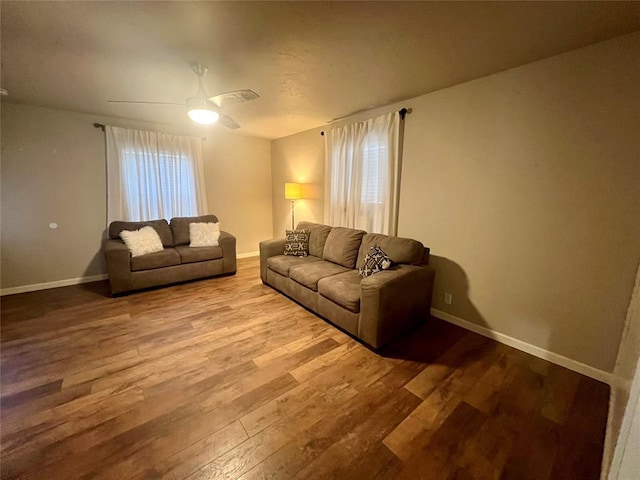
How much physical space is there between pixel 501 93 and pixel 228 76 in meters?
2.49

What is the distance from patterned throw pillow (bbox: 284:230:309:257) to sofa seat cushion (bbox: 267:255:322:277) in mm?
85

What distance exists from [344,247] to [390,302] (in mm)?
1122

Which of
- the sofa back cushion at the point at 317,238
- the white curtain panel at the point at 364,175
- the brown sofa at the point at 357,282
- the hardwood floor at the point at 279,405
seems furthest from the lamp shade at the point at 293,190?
the hardwood floor at the point at 279,405

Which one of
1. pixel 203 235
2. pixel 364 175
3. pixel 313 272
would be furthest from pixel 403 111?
pixel 203 235

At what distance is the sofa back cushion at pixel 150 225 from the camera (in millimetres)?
3777

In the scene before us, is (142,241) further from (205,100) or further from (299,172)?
(299,172)

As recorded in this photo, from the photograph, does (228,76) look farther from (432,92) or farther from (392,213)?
(392,213)

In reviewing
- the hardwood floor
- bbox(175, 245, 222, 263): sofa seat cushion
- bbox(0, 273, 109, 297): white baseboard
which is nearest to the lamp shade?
bbox(175, 245, 222, 263): sofa seat cushion

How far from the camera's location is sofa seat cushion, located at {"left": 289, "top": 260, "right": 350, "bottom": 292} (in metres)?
2.86

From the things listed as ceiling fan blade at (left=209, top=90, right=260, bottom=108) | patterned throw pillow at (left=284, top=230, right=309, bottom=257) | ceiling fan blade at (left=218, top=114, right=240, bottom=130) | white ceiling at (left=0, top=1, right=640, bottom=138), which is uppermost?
white ceiling at (left=0, top=1, right=640, bottom=138)

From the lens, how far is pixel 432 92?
2.73 m

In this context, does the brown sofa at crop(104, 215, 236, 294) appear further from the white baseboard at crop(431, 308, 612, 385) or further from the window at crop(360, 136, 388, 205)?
the white baseboard at crop(431, 308, 612, 385)

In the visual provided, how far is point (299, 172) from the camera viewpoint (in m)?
4.81

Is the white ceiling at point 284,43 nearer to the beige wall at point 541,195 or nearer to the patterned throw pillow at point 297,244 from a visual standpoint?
the beige wall at point 541,195
